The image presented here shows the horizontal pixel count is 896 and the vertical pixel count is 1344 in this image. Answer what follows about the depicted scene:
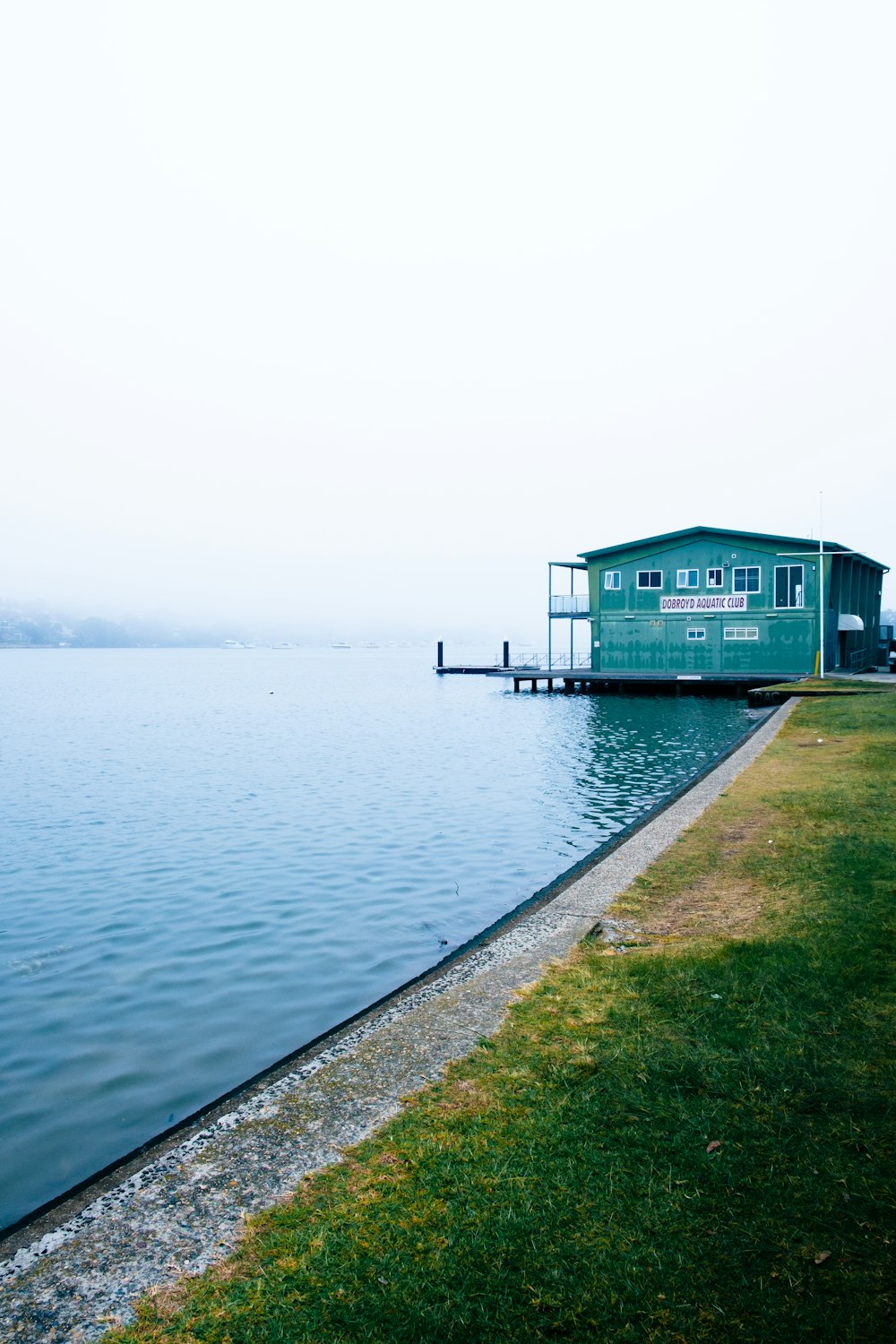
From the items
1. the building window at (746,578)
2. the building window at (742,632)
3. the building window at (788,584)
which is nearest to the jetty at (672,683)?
the building window at (742,632)

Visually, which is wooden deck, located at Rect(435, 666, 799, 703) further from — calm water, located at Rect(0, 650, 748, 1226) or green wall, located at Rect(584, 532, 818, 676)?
calm water, located at Rect(0, 650, 748, 1226)

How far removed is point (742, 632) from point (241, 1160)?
160 feet

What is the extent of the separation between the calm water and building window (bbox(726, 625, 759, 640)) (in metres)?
15.2

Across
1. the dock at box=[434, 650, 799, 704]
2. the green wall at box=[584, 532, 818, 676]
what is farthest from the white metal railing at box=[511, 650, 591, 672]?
the green wall at box=[584, 532, 818, 676]

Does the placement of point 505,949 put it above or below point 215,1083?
above

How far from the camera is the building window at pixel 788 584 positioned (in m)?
47.9

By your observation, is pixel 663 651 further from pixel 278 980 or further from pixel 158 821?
pixel 278 980

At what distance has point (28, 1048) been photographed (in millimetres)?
8820

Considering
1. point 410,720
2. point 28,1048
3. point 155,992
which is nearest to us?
point 28,1048

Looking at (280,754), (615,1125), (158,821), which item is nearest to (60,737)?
(280,754)

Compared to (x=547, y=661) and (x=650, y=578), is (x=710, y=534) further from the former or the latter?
(x=547, y=661)

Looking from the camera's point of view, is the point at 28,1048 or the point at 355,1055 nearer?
the point at 355,1055

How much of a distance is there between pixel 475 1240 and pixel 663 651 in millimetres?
49833

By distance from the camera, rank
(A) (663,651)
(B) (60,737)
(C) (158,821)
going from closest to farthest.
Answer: (C) (158,821), (B) (60,737), (A) (663,651)
